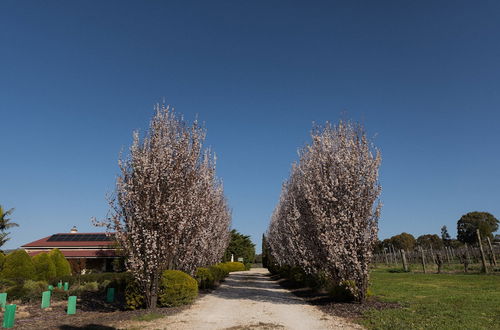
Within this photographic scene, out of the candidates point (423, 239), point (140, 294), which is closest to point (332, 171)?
point (140, 294)

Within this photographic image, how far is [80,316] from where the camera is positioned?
11422mm

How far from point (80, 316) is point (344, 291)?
33.7 feet

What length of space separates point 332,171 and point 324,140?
182 cm

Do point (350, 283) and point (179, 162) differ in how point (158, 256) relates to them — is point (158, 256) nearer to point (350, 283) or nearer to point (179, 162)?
point (179, 162)

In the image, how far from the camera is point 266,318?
10562mm

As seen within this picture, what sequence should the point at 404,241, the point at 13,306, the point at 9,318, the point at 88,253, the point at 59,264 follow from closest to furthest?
1. the point at 9,318
2. the point at 13,306
3. the point at 59,264
4. the point at 88,253
5. the point at 404,241

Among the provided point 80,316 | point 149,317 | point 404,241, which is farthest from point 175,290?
point 404,241

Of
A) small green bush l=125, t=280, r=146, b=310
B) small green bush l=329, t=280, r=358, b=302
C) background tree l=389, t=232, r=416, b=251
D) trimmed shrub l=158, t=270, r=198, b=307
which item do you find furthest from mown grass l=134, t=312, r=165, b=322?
background tree l=389, t=232, r=416, b=251

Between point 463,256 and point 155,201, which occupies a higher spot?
point 155,201

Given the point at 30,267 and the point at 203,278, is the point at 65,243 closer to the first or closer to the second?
the point at 30,267

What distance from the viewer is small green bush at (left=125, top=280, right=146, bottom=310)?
12125 mm

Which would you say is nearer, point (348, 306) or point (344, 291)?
point (348, 306)

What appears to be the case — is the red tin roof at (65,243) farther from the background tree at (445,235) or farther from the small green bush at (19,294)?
the background tree at (445,235)

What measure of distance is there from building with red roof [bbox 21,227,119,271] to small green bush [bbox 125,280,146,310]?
2222 centimetres
